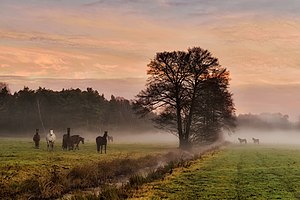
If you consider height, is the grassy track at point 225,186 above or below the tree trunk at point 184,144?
below

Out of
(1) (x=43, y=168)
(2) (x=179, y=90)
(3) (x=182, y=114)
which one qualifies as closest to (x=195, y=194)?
(1) (x=43, y=168)

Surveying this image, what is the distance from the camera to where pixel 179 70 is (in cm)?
6134

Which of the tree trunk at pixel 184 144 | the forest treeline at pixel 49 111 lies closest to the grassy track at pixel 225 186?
the tree trunk at pixel 184 144

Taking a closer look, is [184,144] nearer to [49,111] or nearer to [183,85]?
[183,85]

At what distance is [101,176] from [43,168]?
4679 millimetres

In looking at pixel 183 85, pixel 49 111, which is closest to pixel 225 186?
pixel 183 85

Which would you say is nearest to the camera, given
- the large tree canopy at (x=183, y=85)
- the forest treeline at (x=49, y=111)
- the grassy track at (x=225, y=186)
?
the grassy track at (x=225, y=186)

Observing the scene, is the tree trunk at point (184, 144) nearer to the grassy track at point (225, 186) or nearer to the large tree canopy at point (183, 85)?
the large tree canopy at point (183, 85)

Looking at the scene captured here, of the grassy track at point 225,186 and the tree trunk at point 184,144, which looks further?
the tree trunk at point 184,144

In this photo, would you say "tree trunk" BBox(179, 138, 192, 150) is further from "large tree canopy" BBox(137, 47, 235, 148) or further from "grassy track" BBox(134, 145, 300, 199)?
"grassy track" BBox(134, 145, 300, 199)

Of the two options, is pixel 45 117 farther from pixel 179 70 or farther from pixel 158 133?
pixel 179 70

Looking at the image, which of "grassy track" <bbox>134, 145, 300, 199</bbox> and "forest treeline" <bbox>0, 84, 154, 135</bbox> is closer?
"grassy track" <bbox>134, 145, 300, 199</bbox>

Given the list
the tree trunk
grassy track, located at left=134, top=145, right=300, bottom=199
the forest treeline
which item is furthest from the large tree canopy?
the forest treeline

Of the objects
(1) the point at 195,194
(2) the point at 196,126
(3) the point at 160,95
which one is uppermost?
(3) the point at 160,95
